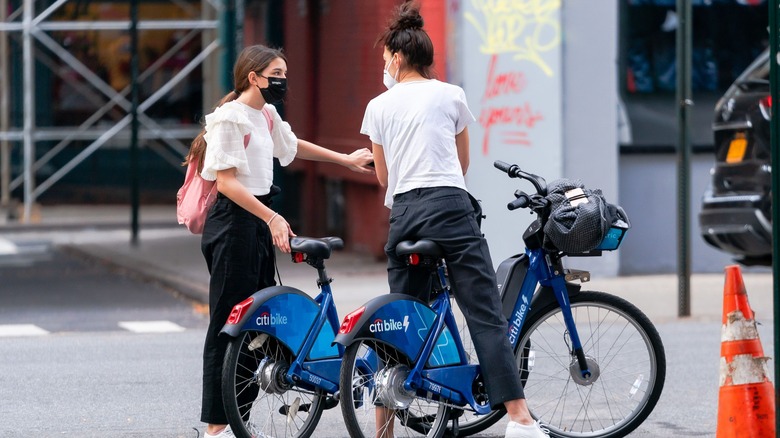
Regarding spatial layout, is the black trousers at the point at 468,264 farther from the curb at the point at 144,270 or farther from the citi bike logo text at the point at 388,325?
the curb at the point at 144,270

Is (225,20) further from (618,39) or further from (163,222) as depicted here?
(618,39)

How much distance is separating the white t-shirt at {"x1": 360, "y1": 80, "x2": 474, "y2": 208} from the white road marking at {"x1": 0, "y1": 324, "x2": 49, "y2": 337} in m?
5.27

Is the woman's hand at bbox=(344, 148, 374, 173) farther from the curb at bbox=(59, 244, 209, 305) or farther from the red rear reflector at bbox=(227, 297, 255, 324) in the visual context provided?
the curb at bbox=(59, 244, 209, 305)

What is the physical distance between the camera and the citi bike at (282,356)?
5793 millimetres

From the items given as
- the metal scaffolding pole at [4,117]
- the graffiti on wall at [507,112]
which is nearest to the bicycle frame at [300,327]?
the graffiti on wall at [507,112]

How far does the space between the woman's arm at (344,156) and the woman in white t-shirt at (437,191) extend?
1.46 feet

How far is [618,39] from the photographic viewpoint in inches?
521

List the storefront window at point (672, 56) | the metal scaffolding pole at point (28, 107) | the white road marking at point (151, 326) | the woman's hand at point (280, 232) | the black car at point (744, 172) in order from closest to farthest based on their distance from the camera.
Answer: the woman's hand at point (280, 232) < the black car at point (744, 172) < the white road marking at point (151, 326) < the storefront window at point (672, 56) < the metal scaffolding pole at point (28, 107)

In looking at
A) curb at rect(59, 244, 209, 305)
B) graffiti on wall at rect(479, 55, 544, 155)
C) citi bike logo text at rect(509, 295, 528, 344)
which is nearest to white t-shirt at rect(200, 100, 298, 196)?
citi bike logo text at rect(509, 295, 528, 344)

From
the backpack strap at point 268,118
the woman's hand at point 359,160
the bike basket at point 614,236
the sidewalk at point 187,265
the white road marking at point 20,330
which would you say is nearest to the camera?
the bike basket at point 614,236

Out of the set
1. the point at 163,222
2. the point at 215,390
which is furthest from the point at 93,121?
the point at 215,390

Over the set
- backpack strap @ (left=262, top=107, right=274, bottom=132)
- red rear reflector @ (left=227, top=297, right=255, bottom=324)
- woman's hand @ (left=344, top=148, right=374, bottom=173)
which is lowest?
red rear reflector @ (left=227, top=297, right=255, bottom=324)

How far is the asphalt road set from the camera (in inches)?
280

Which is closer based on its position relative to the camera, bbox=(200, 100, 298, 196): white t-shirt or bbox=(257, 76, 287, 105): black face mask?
bbox=(200, 100, 298, 196): white t-shirt
